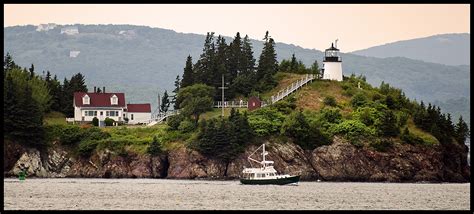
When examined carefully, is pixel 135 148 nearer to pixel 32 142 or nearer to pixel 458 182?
pixel 32 142

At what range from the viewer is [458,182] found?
468 feet

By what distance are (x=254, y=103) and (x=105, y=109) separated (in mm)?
20775

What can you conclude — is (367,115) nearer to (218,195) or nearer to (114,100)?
(114,100)

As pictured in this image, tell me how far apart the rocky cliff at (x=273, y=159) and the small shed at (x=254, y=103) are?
15458 millimetres

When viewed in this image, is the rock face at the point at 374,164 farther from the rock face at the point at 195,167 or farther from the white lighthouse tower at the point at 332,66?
the white lighthouse tower at the point at 332,66

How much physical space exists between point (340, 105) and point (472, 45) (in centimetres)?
8357

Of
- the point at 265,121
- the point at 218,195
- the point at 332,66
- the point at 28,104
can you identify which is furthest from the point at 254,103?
the point at 218,195

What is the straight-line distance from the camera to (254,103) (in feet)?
509

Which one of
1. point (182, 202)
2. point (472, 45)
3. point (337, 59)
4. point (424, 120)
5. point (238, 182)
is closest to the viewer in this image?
point (472, 45)

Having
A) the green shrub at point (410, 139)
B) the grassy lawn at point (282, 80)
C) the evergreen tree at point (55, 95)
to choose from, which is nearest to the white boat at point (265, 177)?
the green shrub at point (410, 139)

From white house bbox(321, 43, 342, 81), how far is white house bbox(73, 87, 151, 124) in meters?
24.6

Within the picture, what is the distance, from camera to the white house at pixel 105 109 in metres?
160

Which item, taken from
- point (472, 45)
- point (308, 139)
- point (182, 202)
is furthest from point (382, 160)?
point (472, 45)

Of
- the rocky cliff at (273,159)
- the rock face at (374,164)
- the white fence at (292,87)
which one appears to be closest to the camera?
the rocky cliff at (273,159)
